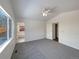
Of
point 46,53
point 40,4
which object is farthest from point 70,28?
point 40,4

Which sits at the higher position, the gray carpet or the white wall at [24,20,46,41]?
the white wall at [24,20,46,41]

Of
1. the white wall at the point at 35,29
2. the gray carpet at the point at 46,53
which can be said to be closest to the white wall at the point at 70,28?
the gray carpet at the point at 46,53

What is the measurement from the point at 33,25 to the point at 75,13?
391cm

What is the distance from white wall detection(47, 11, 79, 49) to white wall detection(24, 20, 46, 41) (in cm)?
234

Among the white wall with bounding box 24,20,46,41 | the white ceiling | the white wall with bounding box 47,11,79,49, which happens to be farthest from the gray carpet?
the white ceiling

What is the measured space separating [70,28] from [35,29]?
3.45m

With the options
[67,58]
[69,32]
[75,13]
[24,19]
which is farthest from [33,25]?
[67,58]

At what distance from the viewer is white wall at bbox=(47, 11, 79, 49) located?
393 centimetres

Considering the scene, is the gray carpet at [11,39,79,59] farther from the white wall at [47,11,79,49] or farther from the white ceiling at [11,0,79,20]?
the white ceiling at [11,0,79,20]

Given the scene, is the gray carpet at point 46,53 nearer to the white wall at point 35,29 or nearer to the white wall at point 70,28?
the white wall at point 70,28

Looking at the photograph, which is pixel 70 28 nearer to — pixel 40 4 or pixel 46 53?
pixel 46 53

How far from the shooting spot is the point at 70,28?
4.33 m

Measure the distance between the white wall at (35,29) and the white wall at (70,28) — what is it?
234cm

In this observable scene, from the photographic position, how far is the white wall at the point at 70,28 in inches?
155
